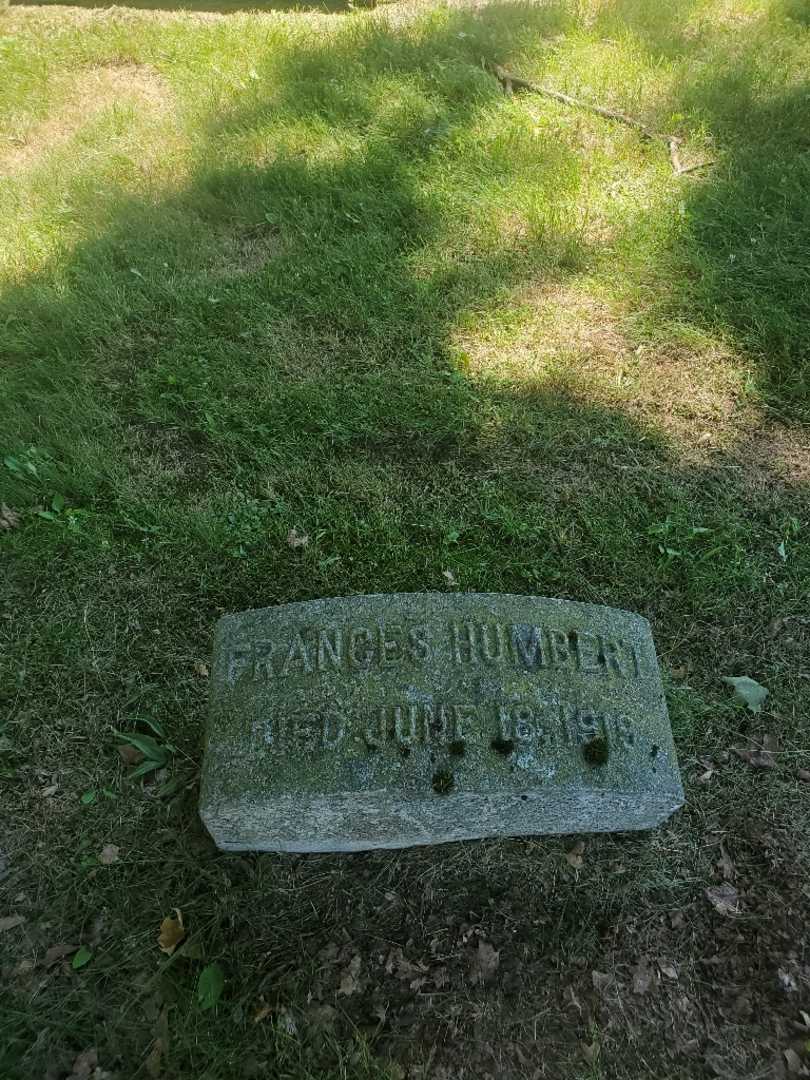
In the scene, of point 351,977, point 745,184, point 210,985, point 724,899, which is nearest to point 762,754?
point 724,899

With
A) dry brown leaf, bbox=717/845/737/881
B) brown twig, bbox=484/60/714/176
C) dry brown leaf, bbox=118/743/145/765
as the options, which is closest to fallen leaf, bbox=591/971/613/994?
dry brown leaf, bbox=717/845/737/881

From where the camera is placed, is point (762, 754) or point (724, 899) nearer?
point (724, 899)

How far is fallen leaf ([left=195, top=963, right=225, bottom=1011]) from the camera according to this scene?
2.10 meters

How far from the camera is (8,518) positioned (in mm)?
3244

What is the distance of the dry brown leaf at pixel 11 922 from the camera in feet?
7.40

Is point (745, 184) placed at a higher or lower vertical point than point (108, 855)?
higher

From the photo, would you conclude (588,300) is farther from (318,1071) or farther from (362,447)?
(318,1071)

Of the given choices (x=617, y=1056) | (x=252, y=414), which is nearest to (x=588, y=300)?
(x=252, y=414)

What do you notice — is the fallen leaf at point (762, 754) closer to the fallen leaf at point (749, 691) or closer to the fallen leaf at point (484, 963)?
the fallen leaf at point (749, 691)

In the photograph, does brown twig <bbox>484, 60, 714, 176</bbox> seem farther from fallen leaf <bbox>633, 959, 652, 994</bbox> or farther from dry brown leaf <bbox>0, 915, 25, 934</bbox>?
dry brown leaf <bbox>0, 915, 25, 934</bbox>

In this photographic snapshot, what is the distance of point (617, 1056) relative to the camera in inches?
79.4

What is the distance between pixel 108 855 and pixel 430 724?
1.22 m

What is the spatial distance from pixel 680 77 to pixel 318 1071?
6.27 m

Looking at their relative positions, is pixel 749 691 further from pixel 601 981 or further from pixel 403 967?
pixel 403 967
